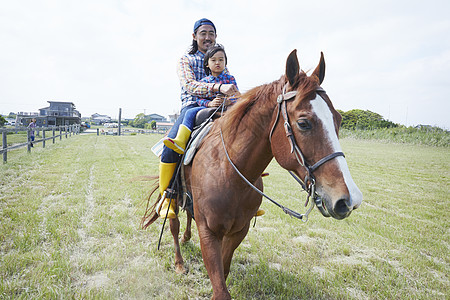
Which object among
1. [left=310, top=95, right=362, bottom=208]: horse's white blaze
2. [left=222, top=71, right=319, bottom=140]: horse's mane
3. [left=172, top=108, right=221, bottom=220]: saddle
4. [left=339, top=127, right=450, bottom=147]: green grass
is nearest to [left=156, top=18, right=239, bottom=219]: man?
[left=172, top=108, right=221, bottom=220]: saddle

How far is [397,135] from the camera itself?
2836 cm

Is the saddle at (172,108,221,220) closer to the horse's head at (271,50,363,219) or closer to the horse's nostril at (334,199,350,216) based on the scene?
the horse's head at (271,50,363,219)

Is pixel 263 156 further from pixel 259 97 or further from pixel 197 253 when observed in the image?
pixel 197 253

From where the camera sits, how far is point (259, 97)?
6.27 feet

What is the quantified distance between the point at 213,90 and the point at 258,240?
2678 millimetres

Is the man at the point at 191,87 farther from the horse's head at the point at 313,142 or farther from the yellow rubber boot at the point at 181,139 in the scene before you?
the horse's head at the point at 313,142

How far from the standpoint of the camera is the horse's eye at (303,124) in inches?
59.5

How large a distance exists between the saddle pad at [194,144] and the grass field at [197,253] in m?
1.50

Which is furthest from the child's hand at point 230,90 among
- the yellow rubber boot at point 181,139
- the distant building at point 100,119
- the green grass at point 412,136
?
the distant building at point 100,119

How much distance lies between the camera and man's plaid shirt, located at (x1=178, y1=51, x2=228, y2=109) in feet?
8.46

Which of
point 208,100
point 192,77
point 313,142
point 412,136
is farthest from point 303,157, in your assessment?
point 412,136

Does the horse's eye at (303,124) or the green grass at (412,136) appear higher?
the green grass at (412,136)

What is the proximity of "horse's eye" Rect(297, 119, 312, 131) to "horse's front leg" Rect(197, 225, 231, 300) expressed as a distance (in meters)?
1.20

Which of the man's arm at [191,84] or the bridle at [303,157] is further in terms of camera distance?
the man's arm at [191,84]
